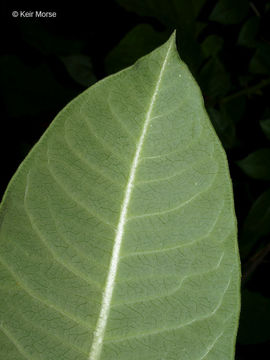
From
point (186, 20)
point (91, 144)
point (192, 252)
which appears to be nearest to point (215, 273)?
point (192, 252)

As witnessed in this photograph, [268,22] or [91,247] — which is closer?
[91,247]

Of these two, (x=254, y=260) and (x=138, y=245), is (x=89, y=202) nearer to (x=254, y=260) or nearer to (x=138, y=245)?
(x=138, y=245)

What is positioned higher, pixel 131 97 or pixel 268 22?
pixel 268 22

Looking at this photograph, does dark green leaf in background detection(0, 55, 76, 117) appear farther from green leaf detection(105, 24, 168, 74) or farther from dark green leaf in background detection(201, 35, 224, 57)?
dark green leaf in background detection(201, 35, 224, 57)

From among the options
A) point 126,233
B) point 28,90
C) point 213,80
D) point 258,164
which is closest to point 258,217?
point 258,164

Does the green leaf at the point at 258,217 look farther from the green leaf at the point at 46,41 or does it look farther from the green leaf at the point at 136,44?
the green leaf at the point at 46,41

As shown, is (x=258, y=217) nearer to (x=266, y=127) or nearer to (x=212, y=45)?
(x=266, y=127)

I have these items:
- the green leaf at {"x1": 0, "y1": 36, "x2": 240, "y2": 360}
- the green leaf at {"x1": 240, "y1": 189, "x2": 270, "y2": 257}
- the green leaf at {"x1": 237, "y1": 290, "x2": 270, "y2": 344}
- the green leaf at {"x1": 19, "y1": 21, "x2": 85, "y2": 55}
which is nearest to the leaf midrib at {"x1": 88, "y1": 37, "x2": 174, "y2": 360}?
the green leaf at {"x1": 0, "y1": 36, "x2": 240, "y2": 360}
